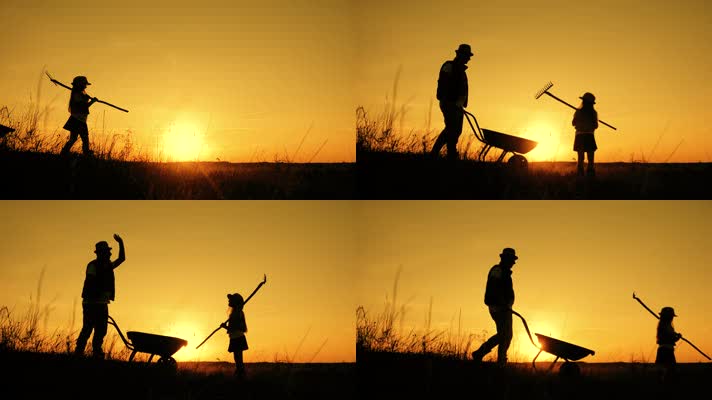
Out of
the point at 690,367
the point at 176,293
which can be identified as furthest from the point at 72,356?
the point at 690,367

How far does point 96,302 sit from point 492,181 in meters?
3.34

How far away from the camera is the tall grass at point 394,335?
10.5 meters

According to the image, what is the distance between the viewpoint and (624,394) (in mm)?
9906

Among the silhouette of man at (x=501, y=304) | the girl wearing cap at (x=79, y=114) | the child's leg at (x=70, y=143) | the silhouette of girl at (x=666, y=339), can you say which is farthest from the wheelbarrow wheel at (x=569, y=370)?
the child's leg at (x=70, y=143)

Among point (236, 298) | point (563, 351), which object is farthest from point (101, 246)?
point (563, 351)

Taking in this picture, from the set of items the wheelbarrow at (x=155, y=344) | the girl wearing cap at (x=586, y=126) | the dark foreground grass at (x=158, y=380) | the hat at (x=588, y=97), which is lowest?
the dark foreground grass at (x=158, y=380)

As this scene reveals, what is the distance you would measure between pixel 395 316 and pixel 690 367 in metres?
2.46

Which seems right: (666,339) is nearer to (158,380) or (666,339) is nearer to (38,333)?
(158,380)

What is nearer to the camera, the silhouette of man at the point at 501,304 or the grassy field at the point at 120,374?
the grassy field at the point at 120,374

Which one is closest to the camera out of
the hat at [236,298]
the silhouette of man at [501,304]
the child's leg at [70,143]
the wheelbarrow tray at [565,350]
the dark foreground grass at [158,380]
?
the dark foreground grass at [158,380]

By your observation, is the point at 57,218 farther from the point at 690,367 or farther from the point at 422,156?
the point at 690,367

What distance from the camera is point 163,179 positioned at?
417 inches

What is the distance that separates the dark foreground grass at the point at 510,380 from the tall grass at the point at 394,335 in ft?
0.20

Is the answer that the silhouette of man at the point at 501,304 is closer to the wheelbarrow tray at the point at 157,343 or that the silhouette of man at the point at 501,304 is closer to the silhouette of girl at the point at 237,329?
the silhouette of girl at the point at 237,329
